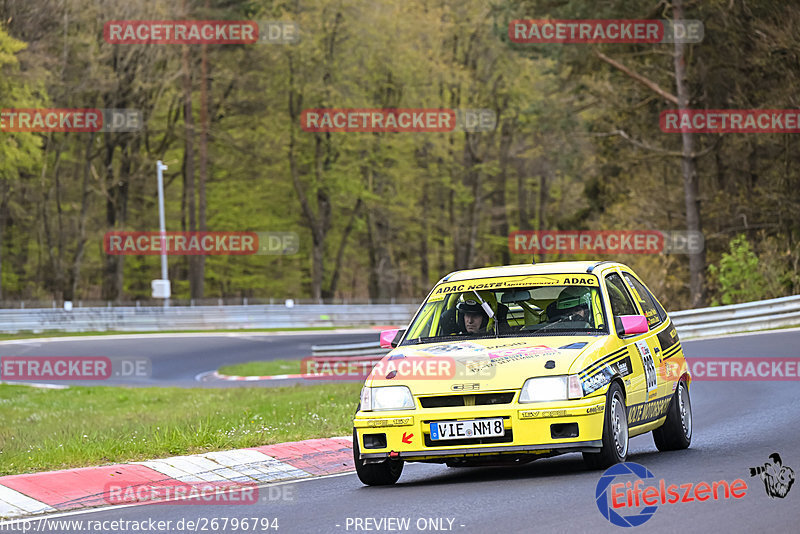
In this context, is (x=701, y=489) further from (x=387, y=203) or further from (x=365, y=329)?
(x=387, y=203)

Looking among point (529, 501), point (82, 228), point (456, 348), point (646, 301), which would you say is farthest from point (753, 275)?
point (82, 228)

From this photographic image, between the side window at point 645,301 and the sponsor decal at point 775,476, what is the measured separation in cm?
209

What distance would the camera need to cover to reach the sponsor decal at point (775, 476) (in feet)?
25.9

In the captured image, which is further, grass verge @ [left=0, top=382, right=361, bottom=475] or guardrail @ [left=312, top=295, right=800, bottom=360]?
guardrail @ [left=312, top=295, right=800, bottom=360]

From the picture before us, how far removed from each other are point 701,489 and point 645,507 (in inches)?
30.1

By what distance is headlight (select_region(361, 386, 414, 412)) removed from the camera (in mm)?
8844

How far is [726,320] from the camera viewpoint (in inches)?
1102

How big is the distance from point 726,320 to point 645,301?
17.6 meters

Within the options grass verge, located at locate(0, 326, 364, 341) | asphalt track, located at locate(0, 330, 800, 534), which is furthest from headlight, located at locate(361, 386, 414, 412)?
grass verge, located at locate(0, 326, 364, 341)

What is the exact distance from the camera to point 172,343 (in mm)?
41281

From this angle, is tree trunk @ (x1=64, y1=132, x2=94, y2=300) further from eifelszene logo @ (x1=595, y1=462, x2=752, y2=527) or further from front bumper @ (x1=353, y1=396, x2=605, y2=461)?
eifelszene logo @ (x1=595, y1=462, x2=752, y2=527)

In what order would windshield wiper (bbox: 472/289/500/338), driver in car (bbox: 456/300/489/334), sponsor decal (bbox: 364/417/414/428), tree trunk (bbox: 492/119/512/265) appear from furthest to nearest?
1. tree trunk (bbox: 492/119/512/265)
2. driver in car (bbox: 456/300/489/334)
3. windshield wiper (bbox: 472/289/500/338)
4. sponsor decal (bbox: 364/417/414/428)

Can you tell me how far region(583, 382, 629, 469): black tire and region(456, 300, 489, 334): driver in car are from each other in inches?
53.3

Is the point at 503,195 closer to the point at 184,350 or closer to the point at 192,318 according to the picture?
the point at 192,318
